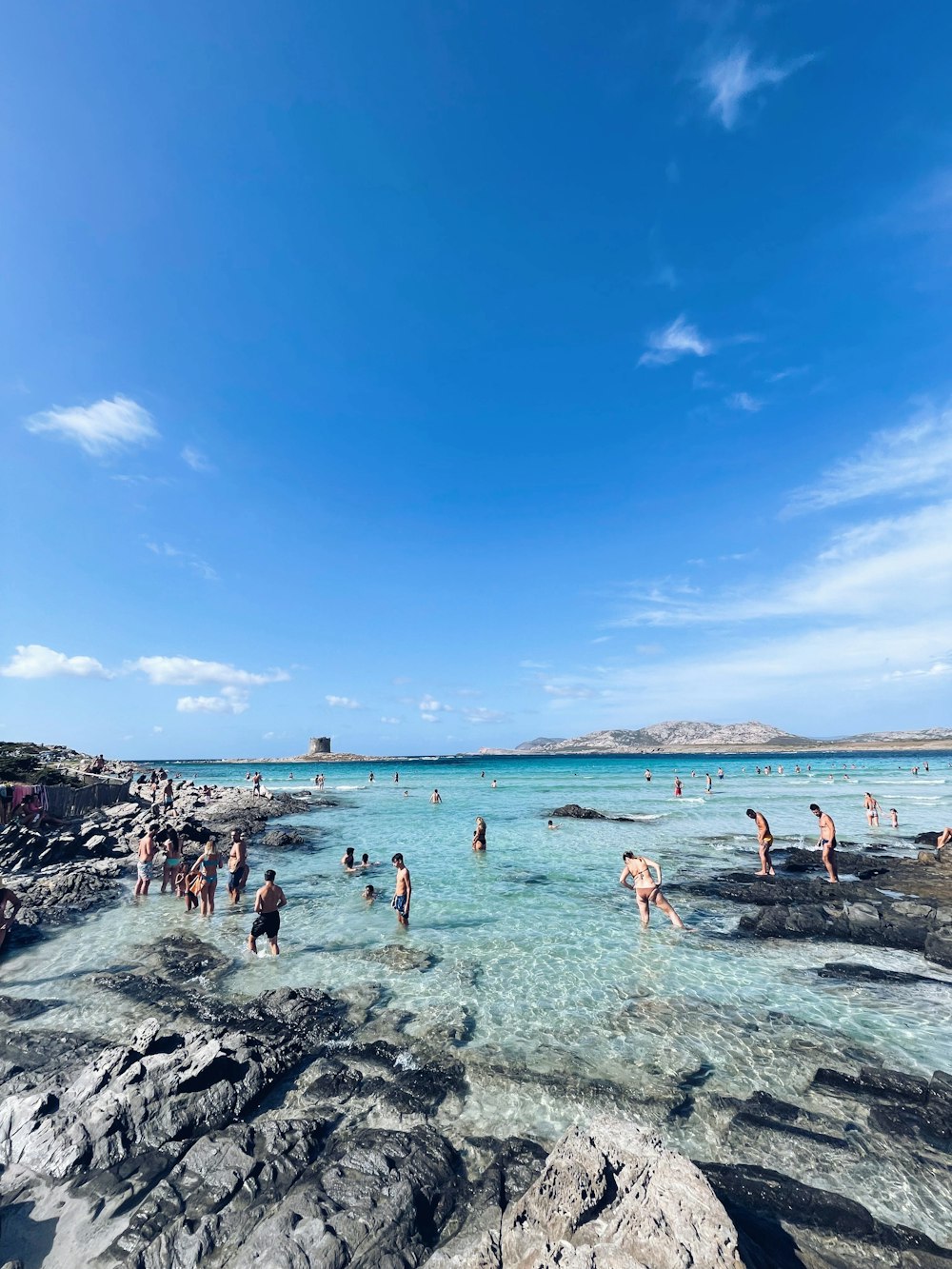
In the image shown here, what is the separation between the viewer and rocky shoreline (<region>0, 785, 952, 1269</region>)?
4.91 meters

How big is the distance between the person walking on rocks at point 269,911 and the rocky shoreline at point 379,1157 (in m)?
2.40

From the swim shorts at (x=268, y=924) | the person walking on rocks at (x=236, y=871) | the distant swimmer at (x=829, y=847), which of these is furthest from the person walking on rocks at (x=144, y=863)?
the distant swimmer at (x=829, y=847)

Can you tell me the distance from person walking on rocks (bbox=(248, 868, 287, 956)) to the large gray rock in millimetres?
9528

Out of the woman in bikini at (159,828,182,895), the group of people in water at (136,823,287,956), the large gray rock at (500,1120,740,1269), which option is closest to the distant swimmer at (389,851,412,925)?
the group of people in water at (136,823,287,956)

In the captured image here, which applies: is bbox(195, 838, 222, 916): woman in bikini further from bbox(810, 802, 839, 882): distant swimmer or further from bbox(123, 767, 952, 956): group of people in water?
bbox(810, 802, 839, 882): distant swimmer

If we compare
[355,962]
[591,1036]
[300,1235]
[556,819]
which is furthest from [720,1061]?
[556,819]

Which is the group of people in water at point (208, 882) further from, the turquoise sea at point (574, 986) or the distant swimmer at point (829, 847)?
the distant swimmer at point (829, 847)

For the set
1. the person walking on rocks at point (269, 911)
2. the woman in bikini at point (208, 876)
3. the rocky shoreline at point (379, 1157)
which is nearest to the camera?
the rocky shoreline at point (379, 1157)

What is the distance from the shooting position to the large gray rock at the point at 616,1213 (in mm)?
4250

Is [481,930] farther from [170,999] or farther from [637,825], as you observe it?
[637,825]

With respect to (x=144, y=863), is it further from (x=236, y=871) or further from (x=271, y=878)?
(x=271, y=878)

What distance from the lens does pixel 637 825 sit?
1326 inches

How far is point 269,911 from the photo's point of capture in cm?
1337

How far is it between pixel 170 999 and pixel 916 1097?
12205 millimetres
